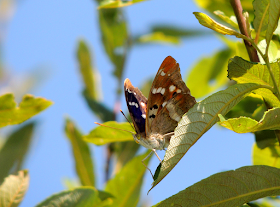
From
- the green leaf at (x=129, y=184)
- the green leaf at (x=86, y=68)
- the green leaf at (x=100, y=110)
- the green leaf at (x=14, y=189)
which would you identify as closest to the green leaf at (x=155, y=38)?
the green leaf at (x=86, y=68)

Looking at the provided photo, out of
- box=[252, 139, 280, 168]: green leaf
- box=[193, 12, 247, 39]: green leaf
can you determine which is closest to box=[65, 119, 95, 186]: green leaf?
box=[252, 139, 280, 168]: green leaf

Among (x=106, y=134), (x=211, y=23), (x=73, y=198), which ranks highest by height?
(x=211, y=23)

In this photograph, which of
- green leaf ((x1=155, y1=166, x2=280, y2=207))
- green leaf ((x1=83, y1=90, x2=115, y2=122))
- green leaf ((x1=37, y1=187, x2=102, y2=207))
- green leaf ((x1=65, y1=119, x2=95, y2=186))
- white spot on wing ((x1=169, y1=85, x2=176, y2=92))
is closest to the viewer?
green leaf ((x1=155, y1=166, x2=280, y2=207))

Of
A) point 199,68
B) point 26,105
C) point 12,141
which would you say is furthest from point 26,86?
point 199,68

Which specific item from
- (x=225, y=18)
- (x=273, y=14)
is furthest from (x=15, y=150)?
(x=273, y=14)

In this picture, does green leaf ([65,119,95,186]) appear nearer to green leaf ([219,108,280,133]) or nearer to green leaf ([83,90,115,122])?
green leaf ([83,90,115,122])

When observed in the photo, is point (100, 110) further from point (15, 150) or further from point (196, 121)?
point (196, 121)

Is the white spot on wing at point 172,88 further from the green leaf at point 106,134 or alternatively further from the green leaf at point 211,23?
the green leaf at point 211,23
